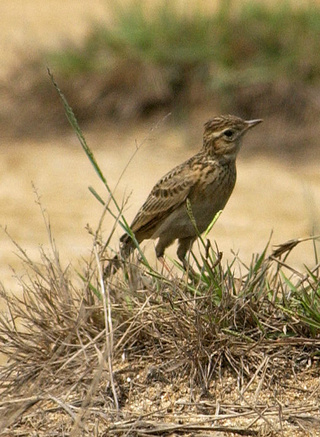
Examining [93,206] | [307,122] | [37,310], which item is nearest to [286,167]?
[307,122]

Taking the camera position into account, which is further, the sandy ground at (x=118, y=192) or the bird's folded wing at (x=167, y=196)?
the sandy ground at (x=118, y=192)

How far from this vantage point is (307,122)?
1056 cm

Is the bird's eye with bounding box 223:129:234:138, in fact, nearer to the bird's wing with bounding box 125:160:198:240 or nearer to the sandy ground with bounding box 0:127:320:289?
the bird's wing with bounding box 125:160:198:240

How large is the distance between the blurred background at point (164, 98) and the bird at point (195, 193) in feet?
10.1

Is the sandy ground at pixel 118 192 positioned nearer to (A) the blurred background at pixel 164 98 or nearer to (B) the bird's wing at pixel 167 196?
(A) the blurred background at pixel 164 98

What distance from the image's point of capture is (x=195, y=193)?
Result: 20.0 ft

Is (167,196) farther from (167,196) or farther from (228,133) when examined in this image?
(228,133)

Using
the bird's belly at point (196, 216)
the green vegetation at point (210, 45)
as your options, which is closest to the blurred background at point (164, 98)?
the green vegetation at point (210, 45)

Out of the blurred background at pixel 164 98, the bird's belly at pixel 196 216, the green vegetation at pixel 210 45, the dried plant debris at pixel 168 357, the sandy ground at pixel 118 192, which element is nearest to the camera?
the dried plant debris at pixel 168 357

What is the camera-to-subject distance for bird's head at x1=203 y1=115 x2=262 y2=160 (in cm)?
627

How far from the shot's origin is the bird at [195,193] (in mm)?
6039

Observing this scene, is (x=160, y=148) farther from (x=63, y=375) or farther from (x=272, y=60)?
(x=63, y=375)

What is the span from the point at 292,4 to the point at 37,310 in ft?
25.4

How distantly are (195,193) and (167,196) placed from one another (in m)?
0.18
